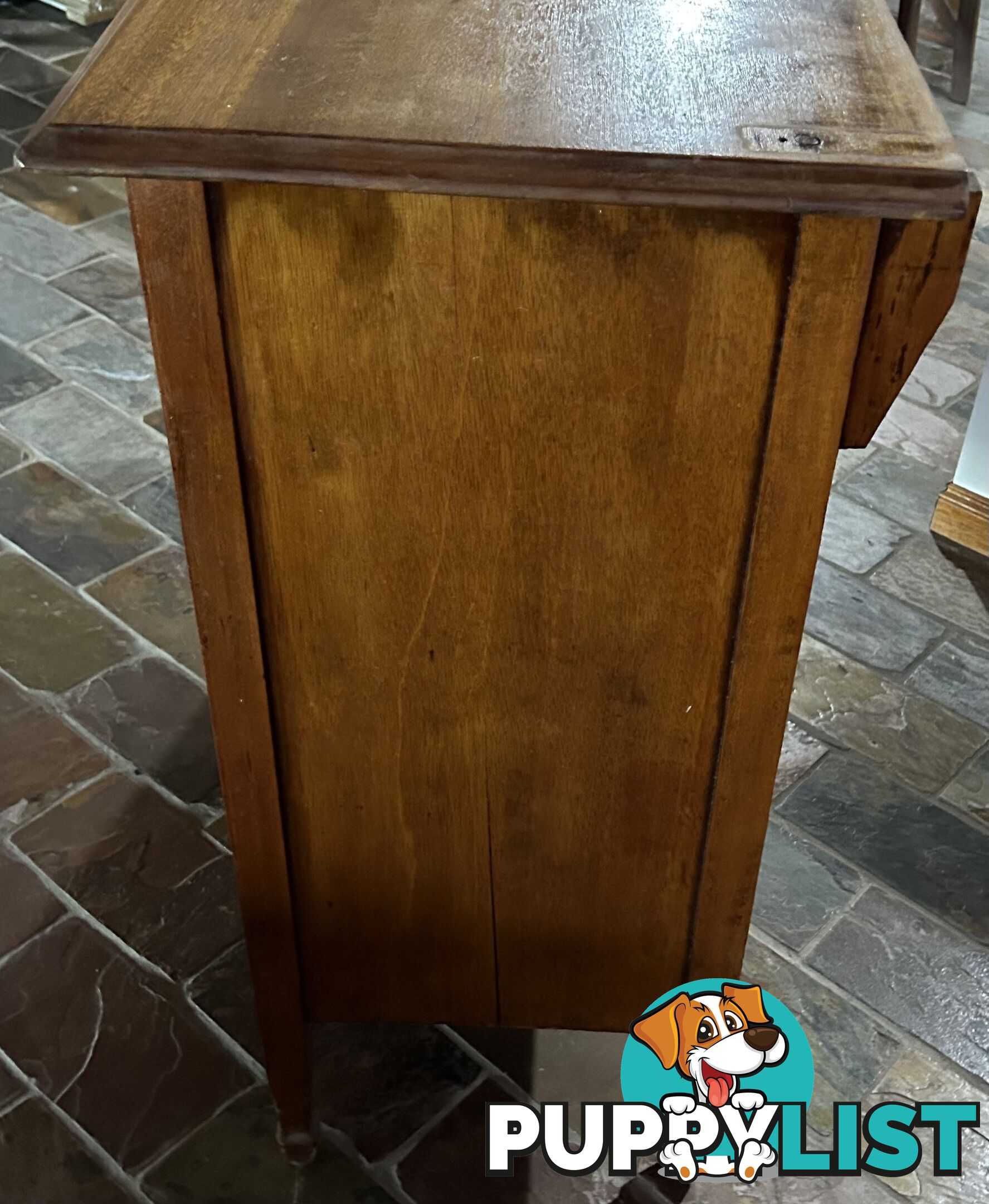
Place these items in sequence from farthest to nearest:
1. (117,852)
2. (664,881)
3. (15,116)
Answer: (15,116) < (117,852) < (664,881)

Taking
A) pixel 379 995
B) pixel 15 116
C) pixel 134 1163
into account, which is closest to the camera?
pixel 379 995

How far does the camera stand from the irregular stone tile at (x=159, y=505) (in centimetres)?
283

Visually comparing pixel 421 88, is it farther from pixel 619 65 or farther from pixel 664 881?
pixel 664 881

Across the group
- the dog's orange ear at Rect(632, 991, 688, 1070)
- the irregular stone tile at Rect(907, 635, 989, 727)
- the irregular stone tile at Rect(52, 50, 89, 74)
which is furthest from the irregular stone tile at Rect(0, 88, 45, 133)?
the dog's orange ear at Rect(632, 991, 688, 1070)

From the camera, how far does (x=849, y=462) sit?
3.04 metres

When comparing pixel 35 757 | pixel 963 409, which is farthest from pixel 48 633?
pixel 963 409

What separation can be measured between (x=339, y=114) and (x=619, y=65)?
236 millimetres

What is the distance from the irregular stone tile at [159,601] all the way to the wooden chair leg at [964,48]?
3333mm

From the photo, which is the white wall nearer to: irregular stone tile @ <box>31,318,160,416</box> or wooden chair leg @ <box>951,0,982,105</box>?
irregular stone tile @ <box>31,318,160,416</box>

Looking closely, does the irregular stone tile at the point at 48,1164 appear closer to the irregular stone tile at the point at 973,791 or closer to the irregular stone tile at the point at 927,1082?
the irregular stone tile at the point at 927,1082

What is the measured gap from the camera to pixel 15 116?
14.5 feet

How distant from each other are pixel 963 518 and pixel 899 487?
0.69 ft

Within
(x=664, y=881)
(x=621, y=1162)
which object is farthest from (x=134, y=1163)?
(x=664, y=881)

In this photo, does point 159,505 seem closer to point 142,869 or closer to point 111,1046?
point 142,869
